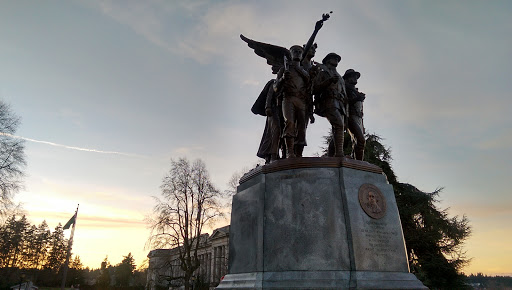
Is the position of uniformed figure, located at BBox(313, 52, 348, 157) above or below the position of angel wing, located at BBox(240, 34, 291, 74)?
below

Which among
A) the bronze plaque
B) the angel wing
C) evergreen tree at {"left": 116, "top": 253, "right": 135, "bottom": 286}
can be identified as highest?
the angel wing

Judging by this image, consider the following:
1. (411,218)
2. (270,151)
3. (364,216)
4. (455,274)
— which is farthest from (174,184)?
(364,216)

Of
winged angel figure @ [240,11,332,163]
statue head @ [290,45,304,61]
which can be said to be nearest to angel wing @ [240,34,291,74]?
winged angel figure @ [240,11,332,163]

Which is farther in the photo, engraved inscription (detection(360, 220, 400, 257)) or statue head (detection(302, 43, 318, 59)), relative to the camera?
statue head (detection(302, 43, 318, 59))

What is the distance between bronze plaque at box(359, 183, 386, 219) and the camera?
5.50 meters

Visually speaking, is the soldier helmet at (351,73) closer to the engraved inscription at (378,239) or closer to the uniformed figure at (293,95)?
the uniformed figure at (293,95)

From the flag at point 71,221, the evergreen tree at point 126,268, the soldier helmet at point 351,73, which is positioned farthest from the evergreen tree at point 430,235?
the evergreen tree at point 126,268

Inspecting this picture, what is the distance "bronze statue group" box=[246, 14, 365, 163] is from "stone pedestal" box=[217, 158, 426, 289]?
2.89 feet

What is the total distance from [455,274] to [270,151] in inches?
903

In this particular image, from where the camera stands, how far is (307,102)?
698 centimetres

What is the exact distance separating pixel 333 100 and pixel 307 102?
1.99 ft

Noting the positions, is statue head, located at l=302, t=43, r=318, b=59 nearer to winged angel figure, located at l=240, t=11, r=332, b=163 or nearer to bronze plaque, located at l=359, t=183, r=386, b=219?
winged angel figure, located at l=240, t=11, r=332, b=163

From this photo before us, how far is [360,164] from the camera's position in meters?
5.93

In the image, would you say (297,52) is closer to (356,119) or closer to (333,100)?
(333,100)
